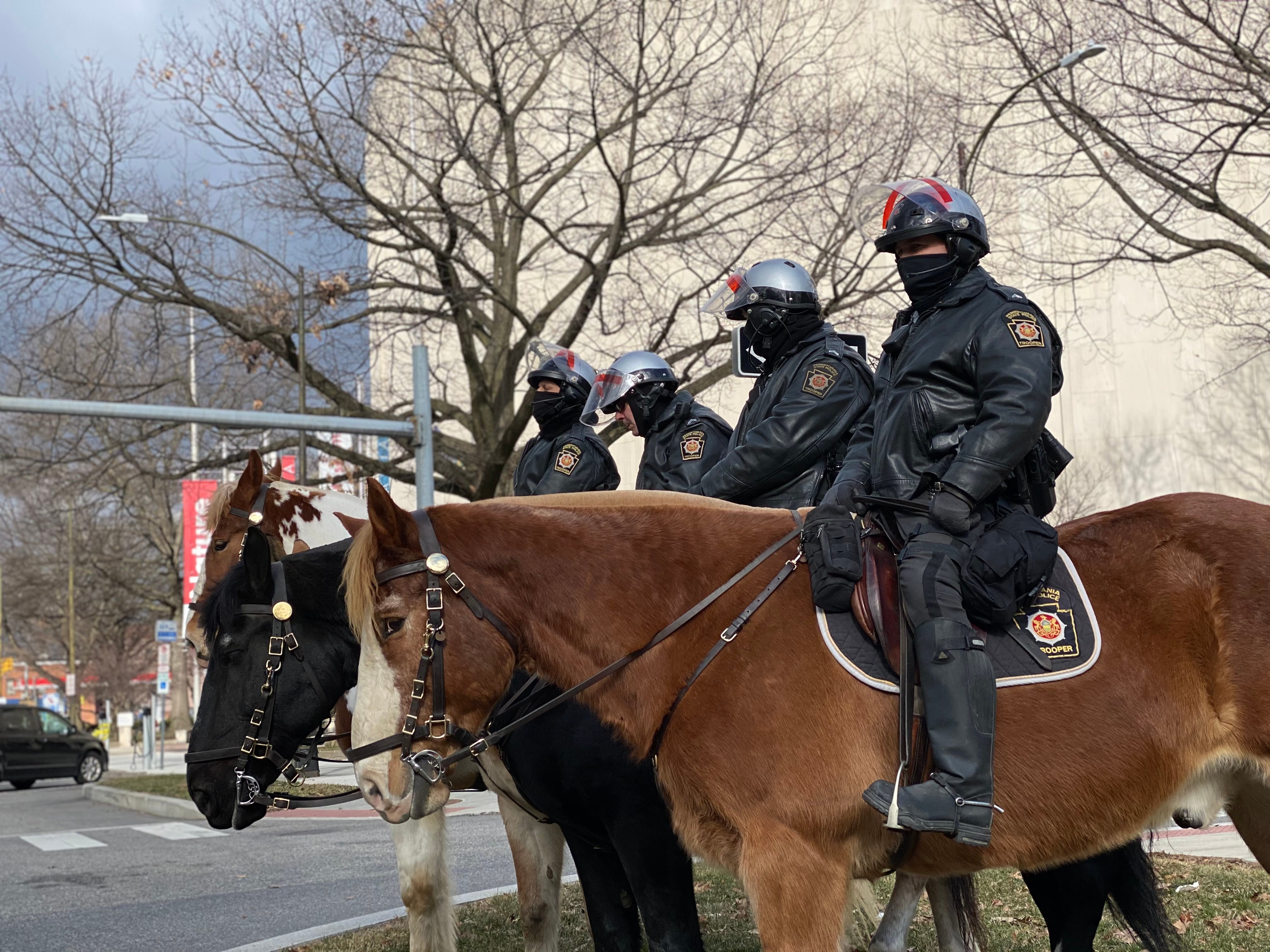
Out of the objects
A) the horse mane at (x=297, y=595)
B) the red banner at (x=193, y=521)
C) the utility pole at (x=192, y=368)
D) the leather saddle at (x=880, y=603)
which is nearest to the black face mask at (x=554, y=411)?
the horse mane at (x=297, y=595)

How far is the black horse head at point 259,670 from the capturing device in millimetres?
5410

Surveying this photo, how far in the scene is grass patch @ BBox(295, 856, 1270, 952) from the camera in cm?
721

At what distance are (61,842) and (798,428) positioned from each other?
13575mm

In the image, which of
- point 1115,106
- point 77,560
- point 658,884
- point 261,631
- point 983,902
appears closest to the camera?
point 658,884

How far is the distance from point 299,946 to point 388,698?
448 centimetres

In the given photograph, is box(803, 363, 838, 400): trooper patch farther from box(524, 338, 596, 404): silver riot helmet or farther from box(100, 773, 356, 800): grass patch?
box(100, 773, 356, 800): grass patch

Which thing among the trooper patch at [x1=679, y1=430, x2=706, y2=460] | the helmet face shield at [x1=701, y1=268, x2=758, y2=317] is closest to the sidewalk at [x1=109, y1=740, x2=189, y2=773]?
the trooper patch at [x1=679, y1=430, x2=706, y2=460]

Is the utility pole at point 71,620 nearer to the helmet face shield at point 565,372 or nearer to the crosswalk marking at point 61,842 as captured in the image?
the crosswalk marking at point 61,842

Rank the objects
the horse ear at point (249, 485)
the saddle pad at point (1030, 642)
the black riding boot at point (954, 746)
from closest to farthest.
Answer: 1. the black riding boot at point (954, 746)
2. the saddle pad at point (1030, 642)
3. the horse ear at point (249, 485)

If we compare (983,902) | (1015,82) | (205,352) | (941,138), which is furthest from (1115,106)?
(205,352)

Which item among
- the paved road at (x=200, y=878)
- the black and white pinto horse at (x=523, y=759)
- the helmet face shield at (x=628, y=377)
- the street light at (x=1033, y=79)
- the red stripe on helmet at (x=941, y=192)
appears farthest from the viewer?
the street light at (x=1033, y=79)

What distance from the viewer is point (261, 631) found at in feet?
18.3

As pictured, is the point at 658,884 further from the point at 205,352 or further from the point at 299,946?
the point at 205,352

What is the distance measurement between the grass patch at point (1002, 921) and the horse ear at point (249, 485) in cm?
261
